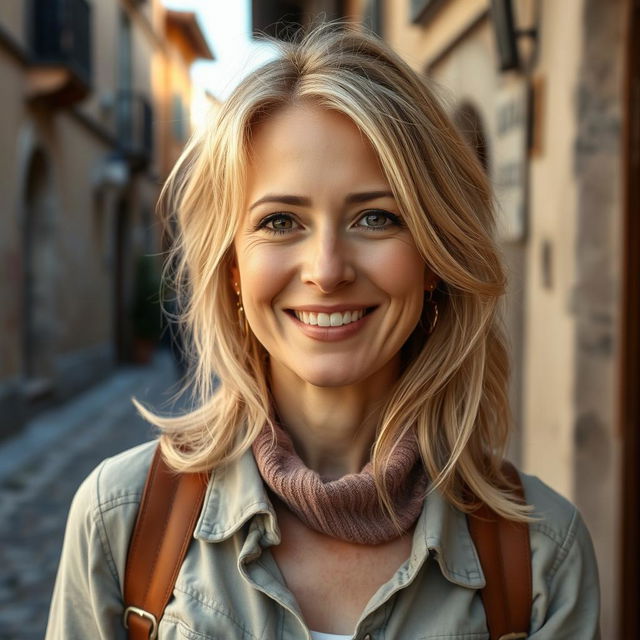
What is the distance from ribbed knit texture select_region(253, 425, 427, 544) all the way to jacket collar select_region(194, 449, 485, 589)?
26 mm

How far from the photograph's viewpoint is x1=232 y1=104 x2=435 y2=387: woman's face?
1.53 metres

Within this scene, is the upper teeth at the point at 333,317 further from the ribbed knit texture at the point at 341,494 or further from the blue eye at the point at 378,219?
the ribbed knit texture at the point at 341,494

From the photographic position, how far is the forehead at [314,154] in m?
1.53

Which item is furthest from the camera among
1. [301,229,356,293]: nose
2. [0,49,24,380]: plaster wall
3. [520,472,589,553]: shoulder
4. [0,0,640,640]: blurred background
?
[0,49,24,380]: plaster wall

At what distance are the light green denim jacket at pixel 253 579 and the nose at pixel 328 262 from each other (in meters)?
0.39

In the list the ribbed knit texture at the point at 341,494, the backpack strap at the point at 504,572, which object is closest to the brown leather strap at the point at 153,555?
the ribbed knit texture at the point at 341,494

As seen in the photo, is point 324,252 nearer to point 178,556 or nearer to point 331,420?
point 331,420

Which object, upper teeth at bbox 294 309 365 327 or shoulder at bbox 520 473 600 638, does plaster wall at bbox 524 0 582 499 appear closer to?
shoulder at bbox 520 473 600 638

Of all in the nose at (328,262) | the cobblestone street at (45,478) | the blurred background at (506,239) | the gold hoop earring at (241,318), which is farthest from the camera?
the cobblestone street at (45,478)

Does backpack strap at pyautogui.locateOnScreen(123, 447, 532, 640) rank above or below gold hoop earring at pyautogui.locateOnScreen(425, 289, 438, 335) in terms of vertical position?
below

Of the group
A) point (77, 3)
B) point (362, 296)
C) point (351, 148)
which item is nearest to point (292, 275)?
point (362, 296)

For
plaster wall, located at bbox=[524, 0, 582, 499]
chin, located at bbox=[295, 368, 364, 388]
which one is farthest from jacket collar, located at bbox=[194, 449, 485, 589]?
plaster wall, located at bbox=[524, 0, 582, 499]

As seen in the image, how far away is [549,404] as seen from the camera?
378cm

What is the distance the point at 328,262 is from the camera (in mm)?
1508
